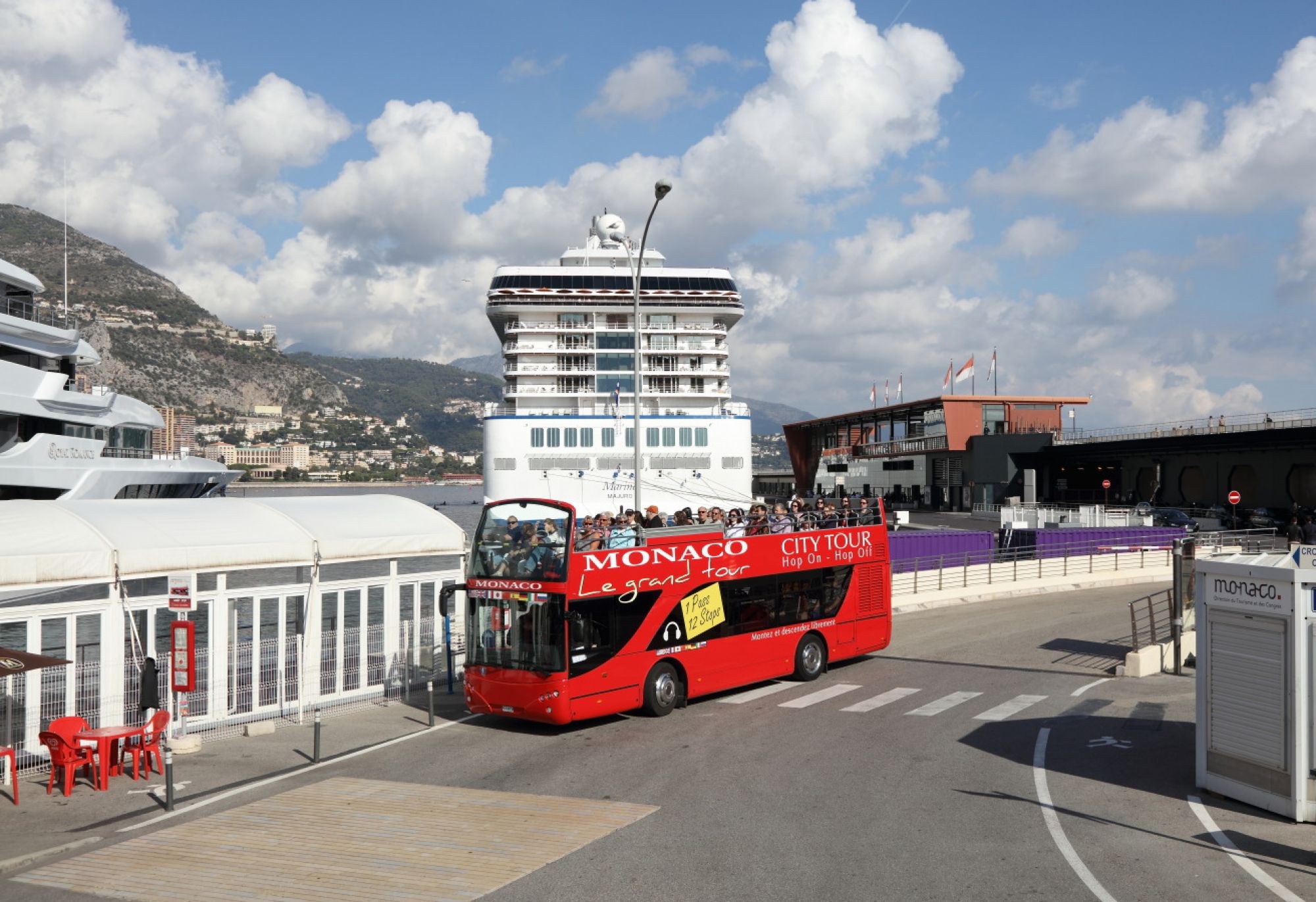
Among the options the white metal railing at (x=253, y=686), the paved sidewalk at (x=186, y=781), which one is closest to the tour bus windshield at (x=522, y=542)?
the white metal railing at (x=253, y=686)

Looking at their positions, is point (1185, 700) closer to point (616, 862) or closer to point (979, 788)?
point (979, 788)

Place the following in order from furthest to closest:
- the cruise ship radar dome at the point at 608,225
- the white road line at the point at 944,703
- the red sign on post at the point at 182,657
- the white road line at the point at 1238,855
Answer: the cruise ship radar dome at the point at 608,225 → the white road line at the point at 944,703 → the red sign on post at the point at 182,657 → the white road line at the point at 1238,855

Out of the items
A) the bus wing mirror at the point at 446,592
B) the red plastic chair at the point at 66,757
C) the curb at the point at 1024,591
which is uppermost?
the bus wing mirror at the point at 446,592

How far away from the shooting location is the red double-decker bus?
14.4 m

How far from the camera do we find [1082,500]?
3100 inches

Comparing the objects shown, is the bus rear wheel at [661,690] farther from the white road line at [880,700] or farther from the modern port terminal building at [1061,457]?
the modern port terminal building at [1061,457]

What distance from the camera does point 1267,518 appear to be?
51.1 m

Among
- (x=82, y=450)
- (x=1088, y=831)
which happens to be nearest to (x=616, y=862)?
(x=1088, y=831)

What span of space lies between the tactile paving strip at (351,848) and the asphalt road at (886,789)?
290mm

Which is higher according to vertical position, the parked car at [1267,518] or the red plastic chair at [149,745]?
the parked car at [1267,518]

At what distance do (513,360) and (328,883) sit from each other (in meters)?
49.2

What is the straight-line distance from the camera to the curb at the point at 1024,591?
30.0 meters

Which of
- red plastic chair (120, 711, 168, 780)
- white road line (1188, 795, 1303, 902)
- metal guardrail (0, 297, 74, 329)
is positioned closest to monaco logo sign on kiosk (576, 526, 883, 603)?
red plastic chair (120, 711, 168, 780)

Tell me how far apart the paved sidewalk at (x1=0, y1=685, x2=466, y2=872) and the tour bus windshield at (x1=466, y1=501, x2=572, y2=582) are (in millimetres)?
2898
